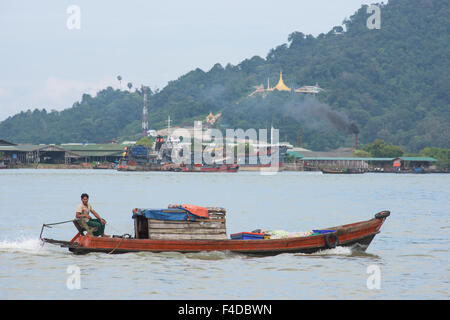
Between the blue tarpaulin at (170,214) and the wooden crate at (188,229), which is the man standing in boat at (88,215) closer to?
the blue tarpaulin at (170,214)

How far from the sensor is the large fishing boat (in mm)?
25016

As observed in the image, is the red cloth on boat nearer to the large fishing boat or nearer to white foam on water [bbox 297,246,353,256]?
the large fishing boat

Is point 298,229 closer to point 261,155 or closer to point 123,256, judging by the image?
point 123,256

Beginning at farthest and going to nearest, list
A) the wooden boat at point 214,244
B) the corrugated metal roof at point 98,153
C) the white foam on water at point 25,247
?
the corrugated metal roof at point 98,153, the white foam on water at point 25,247, the wooden boat at point 214,244

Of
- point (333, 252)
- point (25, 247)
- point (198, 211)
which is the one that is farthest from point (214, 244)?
point (25, 247)

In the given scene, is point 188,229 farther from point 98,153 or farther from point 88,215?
point 98,153

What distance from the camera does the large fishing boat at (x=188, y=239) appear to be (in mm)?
25016

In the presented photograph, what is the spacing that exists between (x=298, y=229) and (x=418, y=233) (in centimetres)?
640

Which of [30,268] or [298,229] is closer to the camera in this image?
[30,268]

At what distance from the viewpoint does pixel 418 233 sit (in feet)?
121

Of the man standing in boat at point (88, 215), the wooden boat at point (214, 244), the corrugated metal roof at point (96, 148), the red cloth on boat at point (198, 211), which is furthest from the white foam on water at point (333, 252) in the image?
the corrugated metal roof at point (96, 148)
